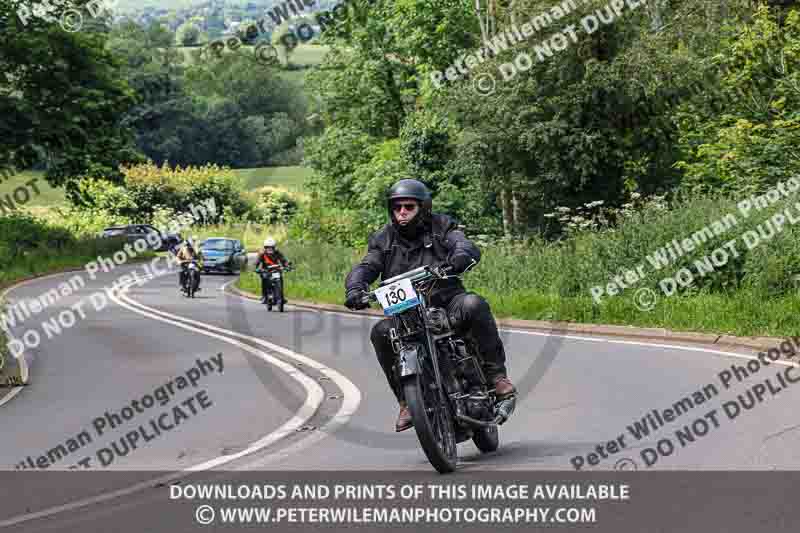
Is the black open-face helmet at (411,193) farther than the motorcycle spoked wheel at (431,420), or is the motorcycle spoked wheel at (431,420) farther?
the black open-face helmet at (411,193)

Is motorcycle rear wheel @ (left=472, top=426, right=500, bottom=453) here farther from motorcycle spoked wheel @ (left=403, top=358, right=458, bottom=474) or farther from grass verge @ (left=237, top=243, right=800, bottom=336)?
grass verge @ (left=237, top=243, right=800, bottom=336)

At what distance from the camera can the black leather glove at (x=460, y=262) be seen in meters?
8.42

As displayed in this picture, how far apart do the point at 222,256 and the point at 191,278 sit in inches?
714

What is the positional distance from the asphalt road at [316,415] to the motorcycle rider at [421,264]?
697 millimetres

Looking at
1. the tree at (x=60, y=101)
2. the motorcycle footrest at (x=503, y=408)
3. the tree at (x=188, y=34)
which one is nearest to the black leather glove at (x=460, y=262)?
the motorcycle footrest at (x=503, y=408)

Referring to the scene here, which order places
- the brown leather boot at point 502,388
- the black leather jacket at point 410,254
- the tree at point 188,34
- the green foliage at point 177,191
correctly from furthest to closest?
1. the tree at point 188,34
2. the green foliage at point 177,191
3. the brown leather boot at point 502,388
4. the black leather jacket at point 410,254

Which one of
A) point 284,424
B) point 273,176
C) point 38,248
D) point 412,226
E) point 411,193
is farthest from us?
point 273,176

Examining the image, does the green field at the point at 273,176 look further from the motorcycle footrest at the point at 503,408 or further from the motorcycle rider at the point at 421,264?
the motorcycle footrest at the point at 503,408

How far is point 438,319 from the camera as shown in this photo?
864 cm

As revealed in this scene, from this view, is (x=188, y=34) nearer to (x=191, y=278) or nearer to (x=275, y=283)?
(x=191, y=278)

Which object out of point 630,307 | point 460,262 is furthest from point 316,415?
point 630,307

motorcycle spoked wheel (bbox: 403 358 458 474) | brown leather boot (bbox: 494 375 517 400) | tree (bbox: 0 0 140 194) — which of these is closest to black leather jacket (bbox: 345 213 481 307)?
brown leather boot (bbox: 494 375 517 400)

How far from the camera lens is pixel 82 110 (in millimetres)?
45375

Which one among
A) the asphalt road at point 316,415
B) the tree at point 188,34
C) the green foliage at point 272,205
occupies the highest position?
the tree at point 188,34
